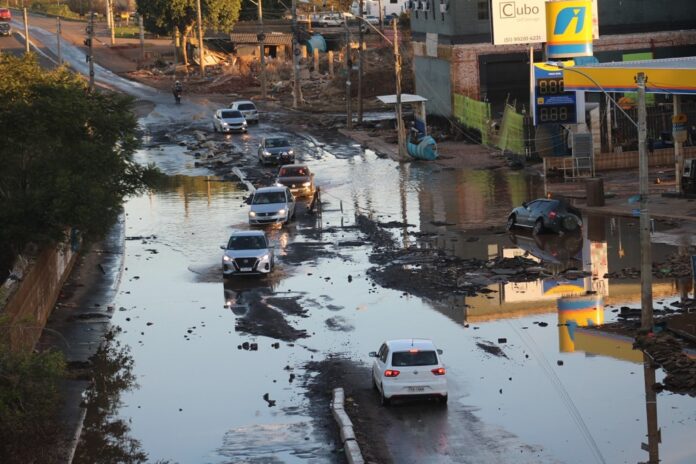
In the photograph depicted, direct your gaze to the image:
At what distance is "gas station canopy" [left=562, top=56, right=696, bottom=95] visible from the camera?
48.2 meters

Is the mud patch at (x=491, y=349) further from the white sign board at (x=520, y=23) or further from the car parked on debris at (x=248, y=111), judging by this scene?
the car parked on debris at (x=248, y=111)

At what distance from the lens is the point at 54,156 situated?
3944 cm

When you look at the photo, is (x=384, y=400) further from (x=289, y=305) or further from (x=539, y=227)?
(x=539, y=227)

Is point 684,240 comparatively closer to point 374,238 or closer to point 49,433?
point 374,238

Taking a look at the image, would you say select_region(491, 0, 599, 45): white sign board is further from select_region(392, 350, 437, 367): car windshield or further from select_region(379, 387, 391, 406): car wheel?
select_region(379, 387, 391, 406): car wheel

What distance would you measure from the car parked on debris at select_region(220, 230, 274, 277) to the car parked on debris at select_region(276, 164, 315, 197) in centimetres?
1596

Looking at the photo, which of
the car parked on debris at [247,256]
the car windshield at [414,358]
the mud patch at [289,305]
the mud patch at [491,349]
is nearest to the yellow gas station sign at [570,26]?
the car parked on debris at [247,256]

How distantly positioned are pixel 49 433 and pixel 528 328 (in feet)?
43.8

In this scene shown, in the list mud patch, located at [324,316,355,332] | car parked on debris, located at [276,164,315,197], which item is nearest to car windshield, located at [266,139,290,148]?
car parked on debris, located at [276,164,315,197]

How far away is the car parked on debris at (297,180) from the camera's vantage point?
58656 millimetres

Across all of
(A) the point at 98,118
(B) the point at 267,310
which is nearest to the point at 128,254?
(A) the point at 98,118

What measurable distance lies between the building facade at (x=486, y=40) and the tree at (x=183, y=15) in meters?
35.4

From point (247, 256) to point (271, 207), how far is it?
381 inches

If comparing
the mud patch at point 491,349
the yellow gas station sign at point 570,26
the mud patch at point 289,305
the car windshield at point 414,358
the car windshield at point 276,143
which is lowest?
the mud patch at point 491,349
